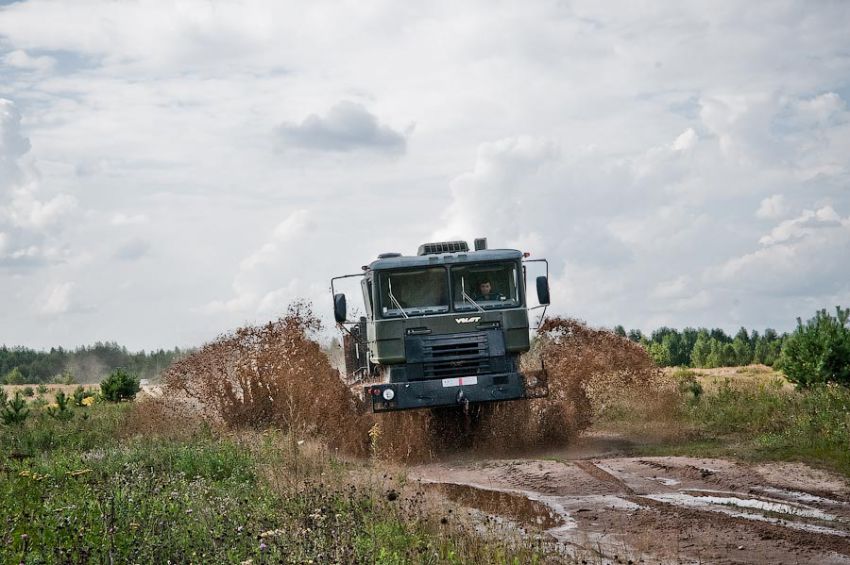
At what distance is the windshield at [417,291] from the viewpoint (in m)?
17.1

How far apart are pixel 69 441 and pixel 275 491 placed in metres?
9.44

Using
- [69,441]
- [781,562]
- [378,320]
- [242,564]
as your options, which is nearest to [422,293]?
[378,320]

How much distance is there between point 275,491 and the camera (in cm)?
1123

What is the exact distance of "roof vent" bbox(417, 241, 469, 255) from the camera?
1750 cm

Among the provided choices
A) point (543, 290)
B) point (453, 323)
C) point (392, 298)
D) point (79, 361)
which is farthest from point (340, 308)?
point (79, 361)

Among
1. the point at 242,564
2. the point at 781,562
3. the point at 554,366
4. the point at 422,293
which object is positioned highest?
the point at 422,293

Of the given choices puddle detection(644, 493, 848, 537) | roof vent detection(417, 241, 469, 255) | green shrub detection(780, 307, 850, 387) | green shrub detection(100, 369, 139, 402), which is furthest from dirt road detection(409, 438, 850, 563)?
green shrub detection(100, 369, 139, 402)

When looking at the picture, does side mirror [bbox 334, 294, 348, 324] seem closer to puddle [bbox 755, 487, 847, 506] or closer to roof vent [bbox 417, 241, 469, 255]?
roof vent [bbox 417, 241, 469, 255]

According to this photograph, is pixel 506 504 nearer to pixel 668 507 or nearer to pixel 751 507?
pixel 668 507

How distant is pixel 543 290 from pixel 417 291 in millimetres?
2278

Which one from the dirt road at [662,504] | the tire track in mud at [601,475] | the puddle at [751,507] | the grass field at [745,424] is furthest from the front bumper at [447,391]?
the puddle at [751,507]

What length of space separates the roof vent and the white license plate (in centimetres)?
239

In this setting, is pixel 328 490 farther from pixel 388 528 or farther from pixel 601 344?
pixel 601 344

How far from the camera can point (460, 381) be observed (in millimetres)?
16781
